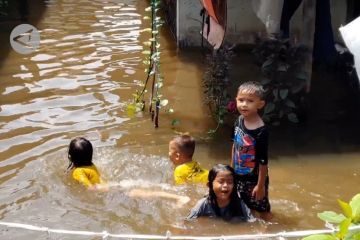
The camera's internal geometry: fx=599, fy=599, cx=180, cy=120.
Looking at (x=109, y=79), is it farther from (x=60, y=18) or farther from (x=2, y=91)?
(x=60, y=18)

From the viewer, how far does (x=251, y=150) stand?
4598 millimetres

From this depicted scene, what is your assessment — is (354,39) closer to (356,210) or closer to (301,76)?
(356,210)

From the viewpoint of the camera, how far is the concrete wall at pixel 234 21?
9.82 metres

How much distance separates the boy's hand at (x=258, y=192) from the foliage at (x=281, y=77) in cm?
227

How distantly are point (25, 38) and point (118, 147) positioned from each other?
5.03m

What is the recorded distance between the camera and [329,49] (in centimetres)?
757

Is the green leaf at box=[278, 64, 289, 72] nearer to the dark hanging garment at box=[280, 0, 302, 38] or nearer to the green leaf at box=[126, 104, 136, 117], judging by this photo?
the dark hanging garment at box=[280, 0, 302, 38]

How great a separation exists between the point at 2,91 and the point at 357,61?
5921mm

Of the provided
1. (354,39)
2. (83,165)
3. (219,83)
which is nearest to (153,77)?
(219,83)

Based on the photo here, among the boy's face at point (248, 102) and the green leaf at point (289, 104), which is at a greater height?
the boy's face at point (248, 102)

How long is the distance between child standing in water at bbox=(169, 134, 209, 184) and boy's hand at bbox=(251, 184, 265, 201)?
59 centimetres

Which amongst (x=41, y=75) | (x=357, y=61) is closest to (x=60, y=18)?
(x=41, y=75)

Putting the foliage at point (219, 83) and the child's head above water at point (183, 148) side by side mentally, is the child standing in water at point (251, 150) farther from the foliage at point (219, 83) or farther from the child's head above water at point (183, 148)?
the foliage at point (219, 83)

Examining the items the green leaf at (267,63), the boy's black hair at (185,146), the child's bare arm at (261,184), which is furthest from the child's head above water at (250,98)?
the green leaf at (267,63)
